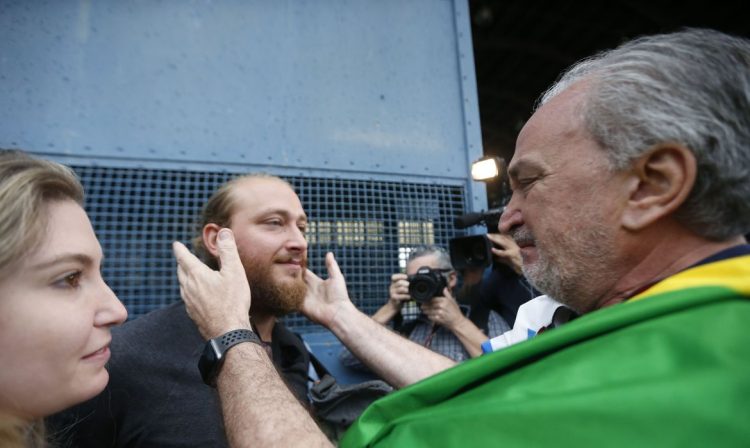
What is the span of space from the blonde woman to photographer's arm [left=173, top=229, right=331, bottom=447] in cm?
22

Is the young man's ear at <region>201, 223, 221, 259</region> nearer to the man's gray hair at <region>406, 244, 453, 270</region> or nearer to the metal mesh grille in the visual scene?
the metal mesh grille

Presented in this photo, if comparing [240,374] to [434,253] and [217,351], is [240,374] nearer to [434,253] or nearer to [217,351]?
[217,351]

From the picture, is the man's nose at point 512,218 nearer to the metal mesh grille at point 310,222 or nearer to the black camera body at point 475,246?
the black camera body at point 475,246

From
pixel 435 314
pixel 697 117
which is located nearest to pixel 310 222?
pixel 435 314

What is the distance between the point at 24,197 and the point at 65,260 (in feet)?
0.49

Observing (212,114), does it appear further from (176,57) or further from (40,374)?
(40,374)

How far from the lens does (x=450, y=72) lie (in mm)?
Result: 3041

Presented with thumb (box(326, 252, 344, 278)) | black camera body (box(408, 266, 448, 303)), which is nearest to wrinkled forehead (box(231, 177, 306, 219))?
thumb (box(326, 252, 344, 278))

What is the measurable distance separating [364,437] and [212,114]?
2.16 meters

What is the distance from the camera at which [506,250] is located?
90.2 inches

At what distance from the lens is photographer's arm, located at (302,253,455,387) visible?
61.1 inches

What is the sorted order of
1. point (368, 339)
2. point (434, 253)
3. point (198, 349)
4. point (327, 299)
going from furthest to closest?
point (434, 253), point (327, 299), point (368, 339), point (198, 349)

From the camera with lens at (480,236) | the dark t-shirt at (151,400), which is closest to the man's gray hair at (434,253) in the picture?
the camera with lens at (480,236)

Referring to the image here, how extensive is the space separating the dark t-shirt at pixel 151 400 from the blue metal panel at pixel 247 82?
117 centimetres
